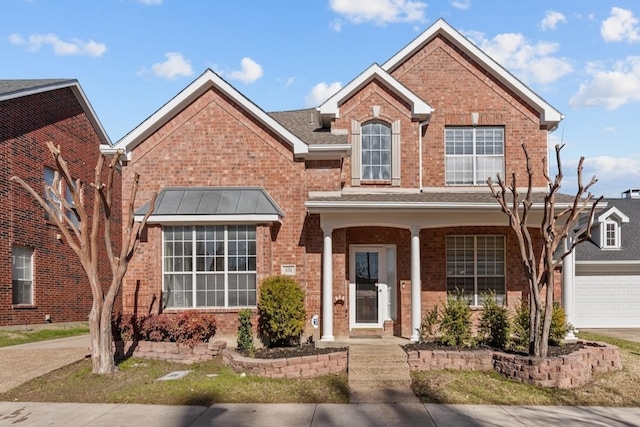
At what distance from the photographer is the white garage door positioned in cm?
2042

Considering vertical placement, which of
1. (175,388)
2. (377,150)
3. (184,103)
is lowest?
(175,388)

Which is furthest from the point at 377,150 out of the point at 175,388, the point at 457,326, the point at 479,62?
the point at 175,388

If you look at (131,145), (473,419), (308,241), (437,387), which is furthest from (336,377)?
(131,145)

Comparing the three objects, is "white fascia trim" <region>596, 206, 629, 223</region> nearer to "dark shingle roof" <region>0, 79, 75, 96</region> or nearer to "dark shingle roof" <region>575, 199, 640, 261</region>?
"dark shingle roof" <region>575, 199, 640, 261</region>

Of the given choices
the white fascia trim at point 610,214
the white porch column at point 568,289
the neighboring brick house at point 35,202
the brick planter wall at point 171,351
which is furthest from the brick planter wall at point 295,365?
the white fascia trim at point 610,214

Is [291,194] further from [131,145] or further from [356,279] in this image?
[131,145]

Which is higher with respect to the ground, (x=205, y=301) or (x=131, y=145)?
(x=131, y=145)

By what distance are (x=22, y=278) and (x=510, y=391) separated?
15551 millimetres

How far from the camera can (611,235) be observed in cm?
2152

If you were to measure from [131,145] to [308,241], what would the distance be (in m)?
5.02

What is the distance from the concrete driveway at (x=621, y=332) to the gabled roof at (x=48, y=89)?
64.1ft

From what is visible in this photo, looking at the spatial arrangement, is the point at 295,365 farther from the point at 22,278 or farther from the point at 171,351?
the point at 22,278

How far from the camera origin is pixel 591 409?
9242 mm

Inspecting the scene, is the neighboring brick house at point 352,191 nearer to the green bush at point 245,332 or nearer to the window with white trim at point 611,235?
the green bush at point 245,332
